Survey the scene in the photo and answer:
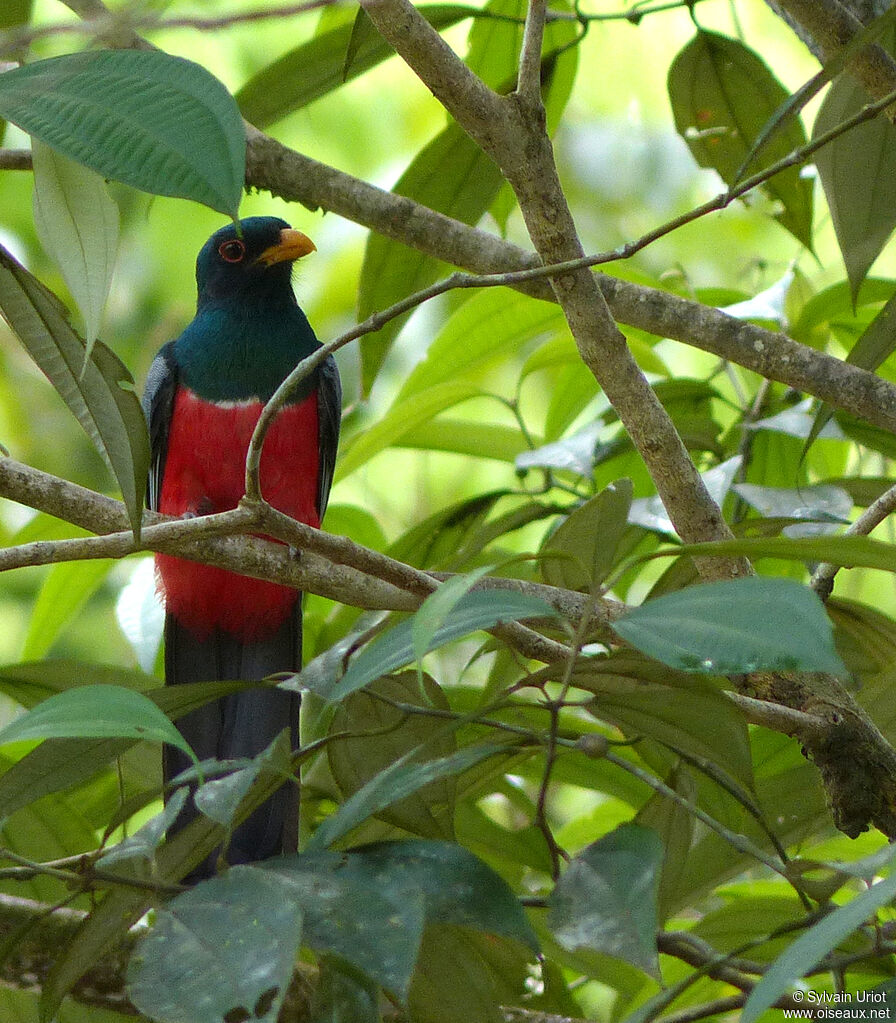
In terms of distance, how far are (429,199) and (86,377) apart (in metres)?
1.24

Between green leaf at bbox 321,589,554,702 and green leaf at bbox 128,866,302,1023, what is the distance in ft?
0.71

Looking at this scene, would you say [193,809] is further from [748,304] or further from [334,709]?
[748,304]

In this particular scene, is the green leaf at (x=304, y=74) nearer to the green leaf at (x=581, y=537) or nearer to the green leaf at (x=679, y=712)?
the green leaf at (x=581, y=537)

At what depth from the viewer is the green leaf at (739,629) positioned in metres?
1.01

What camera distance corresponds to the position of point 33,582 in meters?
6.38

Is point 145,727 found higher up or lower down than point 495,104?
lower down

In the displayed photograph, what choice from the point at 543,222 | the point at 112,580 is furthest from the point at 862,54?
the point at 112,580

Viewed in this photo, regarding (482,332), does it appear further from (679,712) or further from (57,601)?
(679,712)

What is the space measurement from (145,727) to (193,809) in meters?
1.30

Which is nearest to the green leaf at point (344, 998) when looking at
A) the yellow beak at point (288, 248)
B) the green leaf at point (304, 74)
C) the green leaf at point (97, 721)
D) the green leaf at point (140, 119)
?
the green leaf at point (97, 721)

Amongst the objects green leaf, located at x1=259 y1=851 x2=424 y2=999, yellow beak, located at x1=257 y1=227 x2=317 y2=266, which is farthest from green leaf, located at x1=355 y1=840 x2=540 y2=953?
yellow beak, located at x1=257 y1=227 x2=317 y2=266

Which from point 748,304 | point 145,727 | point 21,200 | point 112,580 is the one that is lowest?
point 112,580

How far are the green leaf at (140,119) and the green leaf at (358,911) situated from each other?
0.68 m

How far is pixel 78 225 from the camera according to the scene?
1644 millimetres
